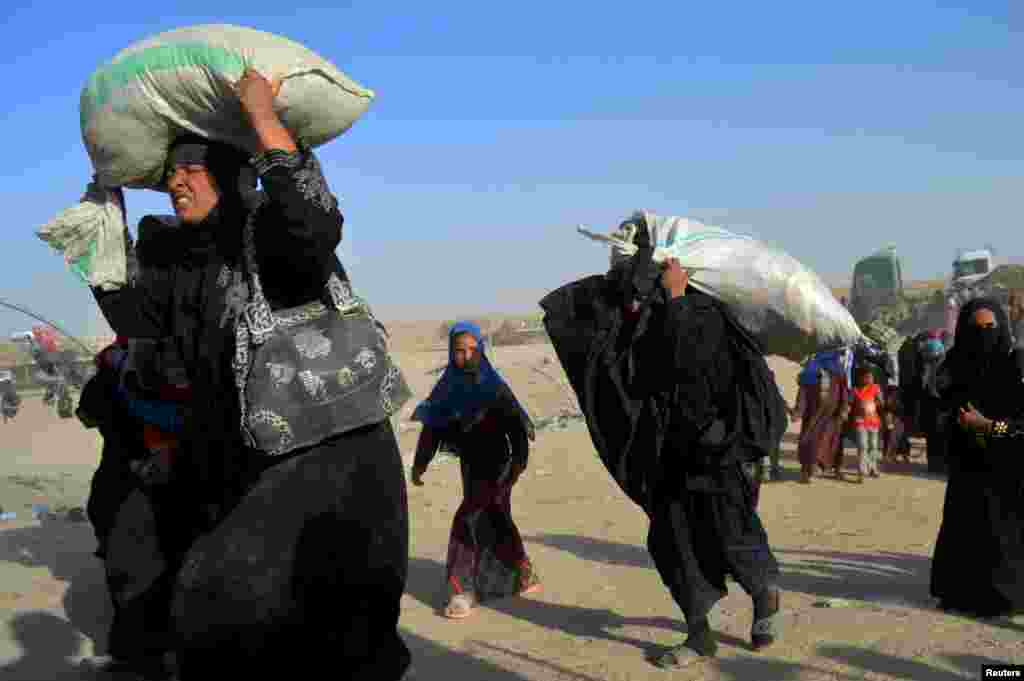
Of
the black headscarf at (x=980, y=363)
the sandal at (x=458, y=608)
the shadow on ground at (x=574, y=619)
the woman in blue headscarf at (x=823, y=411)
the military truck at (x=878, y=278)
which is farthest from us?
the military truck at (x=878, y=278)

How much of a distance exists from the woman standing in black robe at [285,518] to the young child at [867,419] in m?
9.68

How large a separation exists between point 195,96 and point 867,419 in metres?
10.1

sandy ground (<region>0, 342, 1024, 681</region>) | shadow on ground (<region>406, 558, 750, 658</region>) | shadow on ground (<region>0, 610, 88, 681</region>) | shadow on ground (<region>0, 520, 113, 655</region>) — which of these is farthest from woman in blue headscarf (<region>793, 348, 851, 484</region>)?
shadow on ground (<region>0, 610, 88, 681</region>)

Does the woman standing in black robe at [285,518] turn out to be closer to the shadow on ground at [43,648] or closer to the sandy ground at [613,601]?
the shadow on ground at [43,648]

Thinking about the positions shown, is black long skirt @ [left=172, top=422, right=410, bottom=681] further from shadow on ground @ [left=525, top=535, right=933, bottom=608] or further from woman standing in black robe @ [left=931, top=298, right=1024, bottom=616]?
shadow on ground @ [left=525, top=535, right=933, bottom=608]

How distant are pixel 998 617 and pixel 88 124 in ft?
16.2

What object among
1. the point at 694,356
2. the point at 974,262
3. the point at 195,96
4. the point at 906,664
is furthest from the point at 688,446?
the point at 974,262

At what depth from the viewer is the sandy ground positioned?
4793 mm

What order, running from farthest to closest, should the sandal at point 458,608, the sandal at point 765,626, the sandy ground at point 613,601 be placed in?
the sandal at point 458,608 < the sandal at point 765,626 < the sandy ground at point 613,601

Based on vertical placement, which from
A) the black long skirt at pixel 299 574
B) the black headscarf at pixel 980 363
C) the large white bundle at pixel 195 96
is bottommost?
the black long skirt at pixel 299 574

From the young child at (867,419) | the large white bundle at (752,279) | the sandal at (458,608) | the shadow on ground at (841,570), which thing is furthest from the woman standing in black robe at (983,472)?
the young child at (867,419)

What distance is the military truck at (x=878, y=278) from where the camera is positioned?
112 ft

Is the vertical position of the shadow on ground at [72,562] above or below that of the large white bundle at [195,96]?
below

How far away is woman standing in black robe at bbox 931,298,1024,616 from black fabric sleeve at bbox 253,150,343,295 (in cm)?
435
